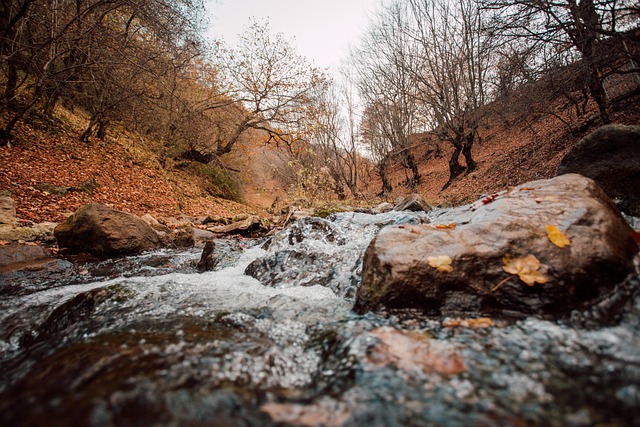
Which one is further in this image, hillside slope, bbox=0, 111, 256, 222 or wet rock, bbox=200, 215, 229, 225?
wet rock, bbox=200, 215, 229, 225

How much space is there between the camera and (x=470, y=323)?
1.55 meters

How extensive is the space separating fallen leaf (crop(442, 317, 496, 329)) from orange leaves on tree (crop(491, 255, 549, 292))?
9.1 inches

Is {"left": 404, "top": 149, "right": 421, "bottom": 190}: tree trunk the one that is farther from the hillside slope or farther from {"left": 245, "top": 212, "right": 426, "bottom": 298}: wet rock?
{"left": 245, "top": 212, "right": 426, "bottom": 298}: wet rock

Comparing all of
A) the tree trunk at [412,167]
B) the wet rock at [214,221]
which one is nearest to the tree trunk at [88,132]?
the wet rock at [214,221]

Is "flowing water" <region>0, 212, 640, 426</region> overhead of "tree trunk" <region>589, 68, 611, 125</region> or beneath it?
beneath

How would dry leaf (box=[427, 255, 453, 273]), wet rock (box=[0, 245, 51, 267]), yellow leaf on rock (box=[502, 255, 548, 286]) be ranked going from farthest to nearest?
1. wet rock (box=[0, 245, 51, 267])
2. dry leaf (box=[427, 255, 453, 273])
3. yellow leaf on rock (box=[502, 255, 548, 286])

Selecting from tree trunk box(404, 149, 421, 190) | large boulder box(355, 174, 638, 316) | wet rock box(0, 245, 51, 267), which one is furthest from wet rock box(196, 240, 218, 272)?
tree trunk box(404, 149, 421, 190)

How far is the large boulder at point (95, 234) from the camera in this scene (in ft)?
14.9

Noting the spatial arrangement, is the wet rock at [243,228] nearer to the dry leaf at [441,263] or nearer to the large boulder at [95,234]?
the large boulder at [95,234]

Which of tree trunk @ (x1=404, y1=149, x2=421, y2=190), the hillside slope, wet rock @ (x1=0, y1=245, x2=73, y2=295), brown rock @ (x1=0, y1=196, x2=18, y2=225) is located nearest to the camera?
wet rock @ (x1=0, y1=245, x2=73, y2=295)

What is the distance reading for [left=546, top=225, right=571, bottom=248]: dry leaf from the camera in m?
1.71

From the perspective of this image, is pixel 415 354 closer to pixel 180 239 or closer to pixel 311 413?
pixel 311 413

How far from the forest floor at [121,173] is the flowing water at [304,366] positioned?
5483 mm

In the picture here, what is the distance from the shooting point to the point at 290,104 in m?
14.3
